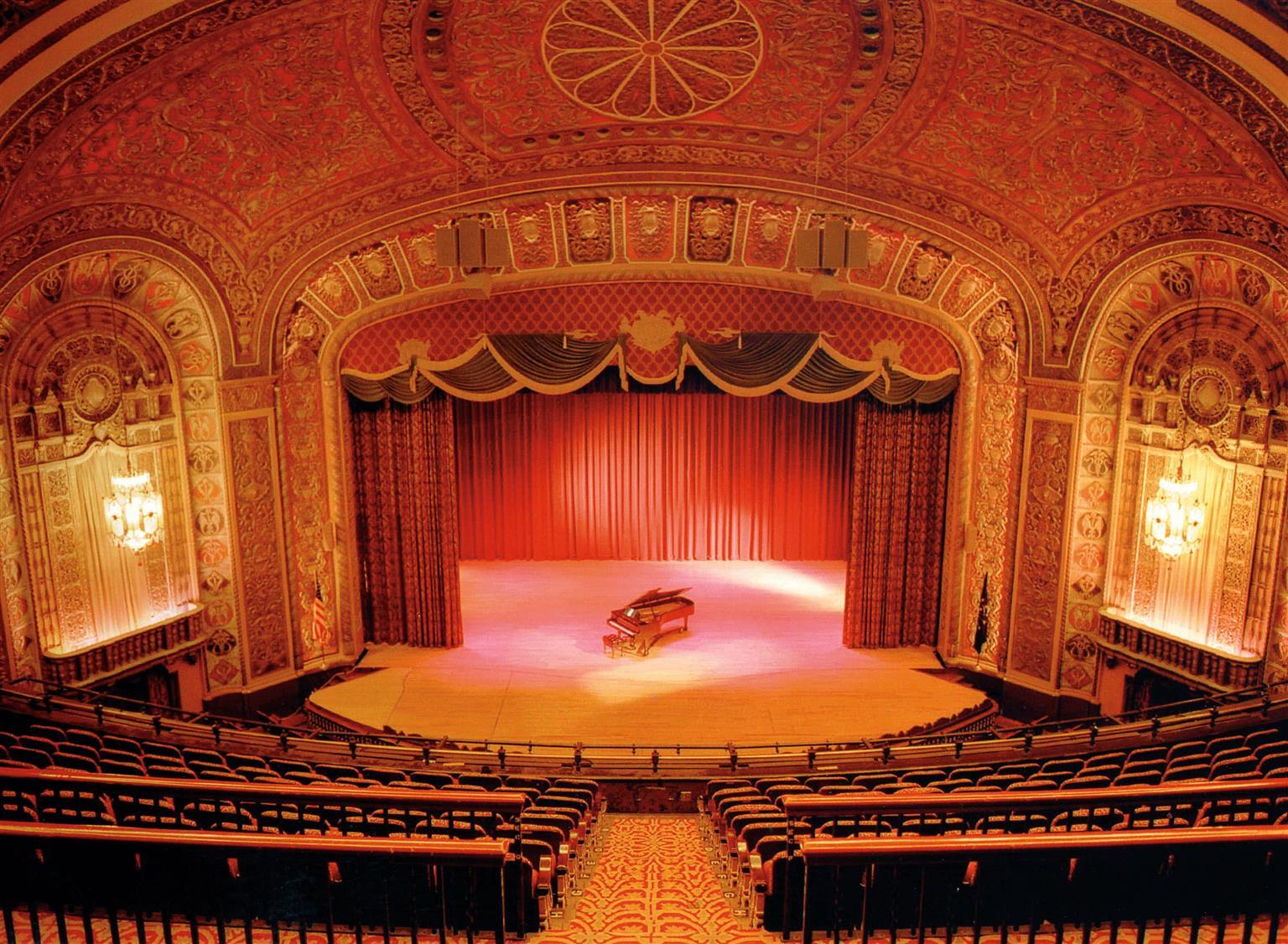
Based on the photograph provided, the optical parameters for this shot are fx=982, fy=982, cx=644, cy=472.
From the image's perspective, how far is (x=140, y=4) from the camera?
609 cm

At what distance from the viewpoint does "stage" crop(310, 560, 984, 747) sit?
10.7 metres

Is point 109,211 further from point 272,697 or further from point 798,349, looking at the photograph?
point 798,349

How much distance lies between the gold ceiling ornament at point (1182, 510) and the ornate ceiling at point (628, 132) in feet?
3.41

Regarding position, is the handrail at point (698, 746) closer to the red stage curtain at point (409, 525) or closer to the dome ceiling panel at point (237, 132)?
the red stage curtain at point (409, 525)

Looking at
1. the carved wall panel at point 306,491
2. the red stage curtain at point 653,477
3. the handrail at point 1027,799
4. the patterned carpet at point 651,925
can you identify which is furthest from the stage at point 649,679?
the handrail at point 1027,799

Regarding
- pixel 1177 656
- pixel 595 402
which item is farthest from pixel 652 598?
pixel 1177 656

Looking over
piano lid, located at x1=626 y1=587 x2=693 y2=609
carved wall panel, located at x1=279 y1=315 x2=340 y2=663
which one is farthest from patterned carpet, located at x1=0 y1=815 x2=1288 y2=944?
carved wall panel, located at x1=279 y1=315 x2=340 y2=663

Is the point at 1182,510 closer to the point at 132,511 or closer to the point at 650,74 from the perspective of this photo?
the point at 650,74

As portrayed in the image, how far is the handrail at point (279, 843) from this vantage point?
9.67 feet

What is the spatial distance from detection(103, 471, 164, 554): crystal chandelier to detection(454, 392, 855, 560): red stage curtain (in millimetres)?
6146

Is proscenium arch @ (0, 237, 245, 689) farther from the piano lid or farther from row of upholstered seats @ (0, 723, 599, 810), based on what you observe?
the piano lid

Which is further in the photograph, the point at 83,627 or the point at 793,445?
the point at 793,445

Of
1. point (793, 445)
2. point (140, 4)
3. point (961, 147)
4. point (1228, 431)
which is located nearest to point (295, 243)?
Result: point (140, 4)

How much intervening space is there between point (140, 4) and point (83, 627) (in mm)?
6426
